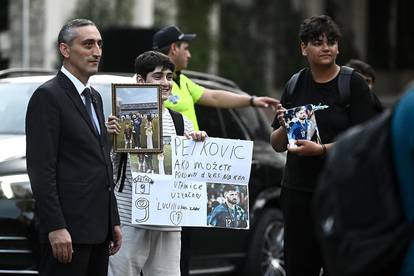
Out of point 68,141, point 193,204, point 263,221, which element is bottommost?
point 263,221

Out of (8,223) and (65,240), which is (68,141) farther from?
(8,223)

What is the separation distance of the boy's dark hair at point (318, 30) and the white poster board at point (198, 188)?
886 millimetres

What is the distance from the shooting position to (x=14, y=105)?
788 centimetres

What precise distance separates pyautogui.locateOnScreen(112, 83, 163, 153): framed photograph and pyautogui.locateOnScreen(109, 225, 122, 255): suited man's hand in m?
0.52

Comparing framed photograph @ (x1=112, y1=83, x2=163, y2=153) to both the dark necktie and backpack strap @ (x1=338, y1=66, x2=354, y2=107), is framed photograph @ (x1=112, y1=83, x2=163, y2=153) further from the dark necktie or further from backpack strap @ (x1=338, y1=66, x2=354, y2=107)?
backpack strap @ (x1=338, y1=66, x2=354, y2=107)

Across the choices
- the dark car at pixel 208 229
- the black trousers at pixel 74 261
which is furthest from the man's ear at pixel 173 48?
the black trousers at pixel 74 261

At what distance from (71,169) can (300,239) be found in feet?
4.21

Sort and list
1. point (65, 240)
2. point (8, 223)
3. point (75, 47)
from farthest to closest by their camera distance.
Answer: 1. point (8, 223)
2. point (75, 47)
3. point (65, 240)

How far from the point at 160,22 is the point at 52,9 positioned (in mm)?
3046

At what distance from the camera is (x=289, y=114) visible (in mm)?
5316

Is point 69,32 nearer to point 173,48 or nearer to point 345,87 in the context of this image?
point 345,87

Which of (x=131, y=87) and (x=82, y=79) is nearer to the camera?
(x=82, y=79)

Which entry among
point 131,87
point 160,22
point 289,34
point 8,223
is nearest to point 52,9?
point 160,22

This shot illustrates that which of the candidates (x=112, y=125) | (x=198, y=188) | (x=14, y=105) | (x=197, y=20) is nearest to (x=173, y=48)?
(x=14, y=105)
